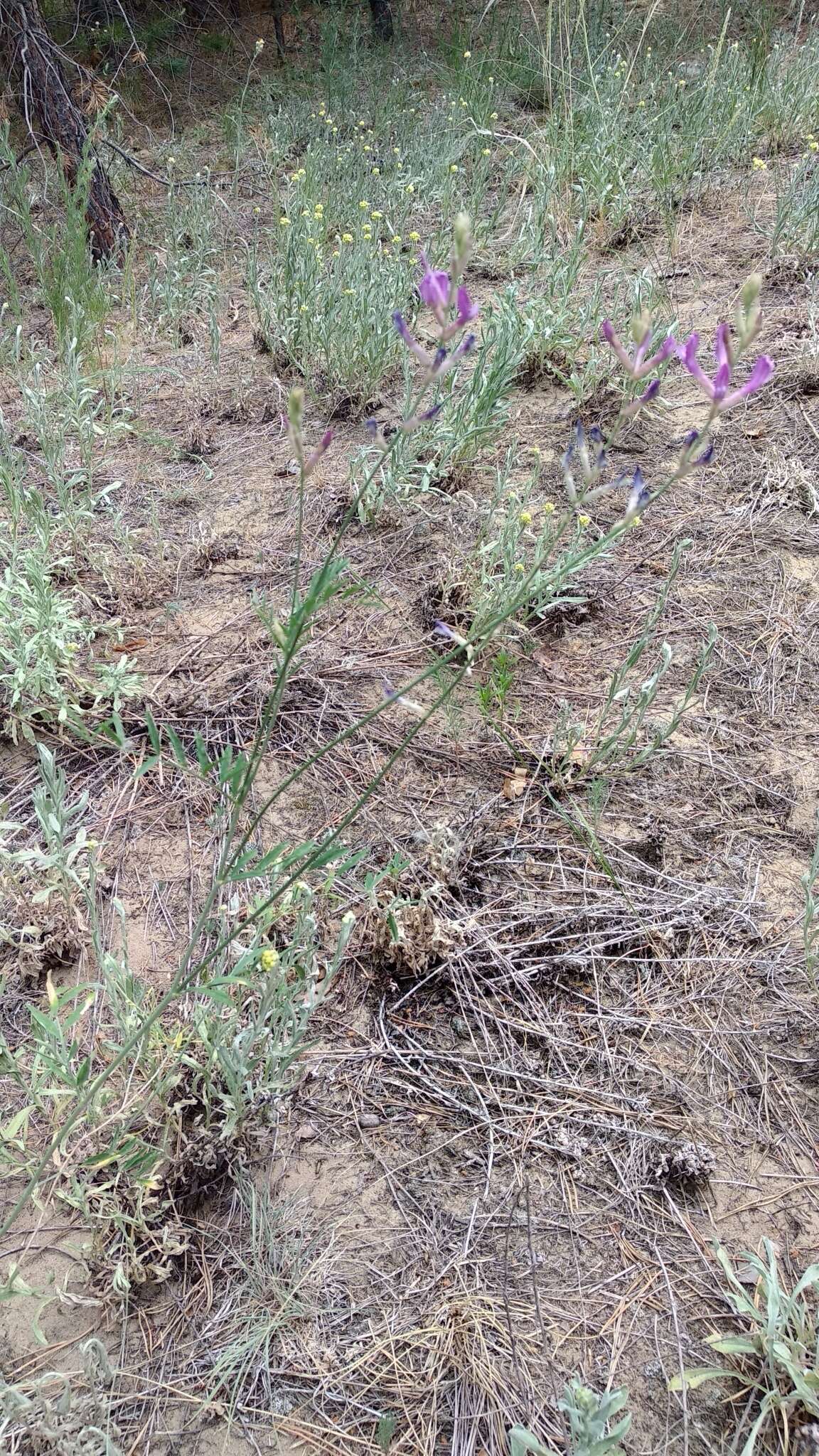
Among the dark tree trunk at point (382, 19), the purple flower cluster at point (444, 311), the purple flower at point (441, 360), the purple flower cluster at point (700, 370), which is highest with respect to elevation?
the dark tree trunk at point (382, 19)

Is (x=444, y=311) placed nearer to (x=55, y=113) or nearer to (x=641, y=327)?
(x=641, y=327)

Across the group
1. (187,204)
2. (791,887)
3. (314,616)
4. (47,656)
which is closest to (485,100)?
(187,204)

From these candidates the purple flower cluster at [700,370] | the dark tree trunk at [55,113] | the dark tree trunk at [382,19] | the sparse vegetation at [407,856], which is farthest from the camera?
the dark tree trunk at [382,19]

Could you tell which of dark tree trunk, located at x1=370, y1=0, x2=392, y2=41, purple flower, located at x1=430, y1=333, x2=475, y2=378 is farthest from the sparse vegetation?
dark tree trunk, located at x1=370, y1=0, x2=392, y2=41

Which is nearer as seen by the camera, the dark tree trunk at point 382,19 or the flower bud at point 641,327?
the flower bud at point 641,327

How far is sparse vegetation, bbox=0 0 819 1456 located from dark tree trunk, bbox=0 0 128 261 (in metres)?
0.06

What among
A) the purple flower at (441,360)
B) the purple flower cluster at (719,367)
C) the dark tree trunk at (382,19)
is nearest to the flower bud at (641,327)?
the purple flower cluster at (719,367)

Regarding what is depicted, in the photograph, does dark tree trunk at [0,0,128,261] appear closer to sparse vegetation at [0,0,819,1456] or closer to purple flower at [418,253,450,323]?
sparse vegetation at [0,0,819,1456]

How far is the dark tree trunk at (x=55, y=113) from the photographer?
12.7ft

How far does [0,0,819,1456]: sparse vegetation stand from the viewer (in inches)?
53.2

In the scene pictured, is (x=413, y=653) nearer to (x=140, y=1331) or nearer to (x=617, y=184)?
(x=140, y=1331)

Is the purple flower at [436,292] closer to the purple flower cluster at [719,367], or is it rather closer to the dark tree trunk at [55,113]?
the purple flower cluster at [719,367]

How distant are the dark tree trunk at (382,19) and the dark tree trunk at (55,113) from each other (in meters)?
4.24

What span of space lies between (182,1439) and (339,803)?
123 centimetres
